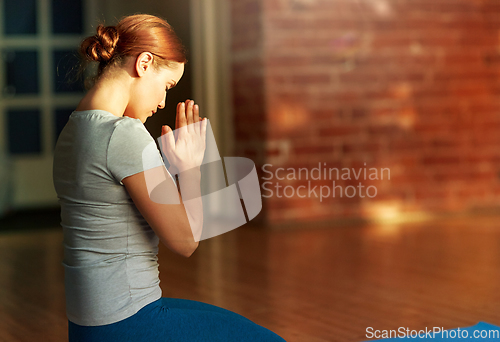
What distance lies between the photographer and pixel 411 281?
3115mm

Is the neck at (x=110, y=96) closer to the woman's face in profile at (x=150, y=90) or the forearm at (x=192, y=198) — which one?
the woman's face in profile at (x=150, y=90)

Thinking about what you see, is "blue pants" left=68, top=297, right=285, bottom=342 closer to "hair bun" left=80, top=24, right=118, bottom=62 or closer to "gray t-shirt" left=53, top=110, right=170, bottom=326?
"gray t-shirt" left=53, top=110, right=170, bottom=326

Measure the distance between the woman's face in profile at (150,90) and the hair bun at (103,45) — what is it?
0.08 m

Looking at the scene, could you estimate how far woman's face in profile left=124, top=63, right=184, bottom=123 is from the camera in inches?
50.3

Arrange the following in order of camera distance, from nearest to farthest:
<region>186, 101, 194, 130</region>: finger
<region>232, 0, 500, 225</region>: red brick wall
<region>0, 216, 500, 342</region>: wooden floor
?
<region>186, 101, 194, 130</region>: finger → <region>0, 216, 500, 342</region>: wooden floor → <region>232, 0, 500, 225</region>: red brick wall

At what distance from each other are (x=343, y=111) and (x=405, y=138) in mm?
590

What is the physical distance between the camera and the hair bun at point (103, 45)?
126cm

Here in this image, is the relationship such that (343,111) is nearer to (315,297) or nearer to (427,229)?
→ (427,229)

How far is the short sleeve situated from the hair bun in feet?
0.57

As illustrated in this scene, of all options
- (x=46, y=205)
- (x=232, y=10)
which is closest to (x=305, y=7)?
(x=232, y=10)

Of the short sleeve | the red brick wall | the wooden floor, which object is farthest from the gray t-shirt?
the red brick wall

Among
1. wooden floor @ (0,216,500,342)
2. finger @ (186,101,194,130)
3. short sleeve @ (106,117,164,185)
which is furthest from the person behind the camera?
wooden floor @ (0,216,500,342)

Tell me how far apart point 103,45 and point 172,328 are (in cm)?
58

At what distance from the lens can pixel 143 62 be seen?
1.25 meters
